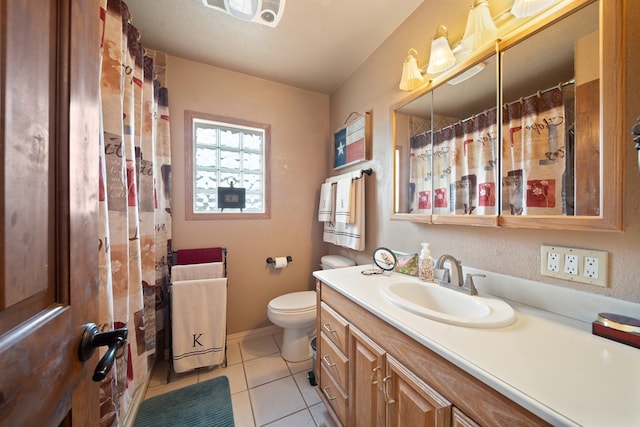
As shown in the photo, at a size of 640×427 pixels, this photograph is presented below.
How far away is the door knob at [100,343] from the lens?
490 millimetres

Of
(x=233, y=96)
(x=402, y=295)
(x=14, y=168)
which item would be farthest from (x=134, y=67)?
(x=402, y=295)

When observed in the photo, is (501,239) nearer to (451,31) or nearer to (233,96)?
(451,31)

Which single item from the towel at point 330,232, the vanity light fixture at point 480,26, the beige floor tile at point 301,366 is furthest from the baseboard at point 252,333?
the vanity light fixture at point 480,26

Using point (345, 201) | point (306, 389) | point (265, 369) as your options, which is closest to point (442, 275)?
point (345, 201)

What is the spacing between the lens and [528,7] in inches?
33.5

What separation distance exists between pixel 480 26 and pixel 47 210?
5.10ft

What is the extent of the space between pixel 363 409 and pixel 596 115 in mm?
1326

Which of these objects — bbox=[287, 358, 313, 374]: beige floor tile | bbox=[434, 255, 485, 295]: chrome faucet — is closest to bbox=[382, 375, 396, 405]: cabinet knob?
bbox=[434, 255, 485, 295]: chrome faucet

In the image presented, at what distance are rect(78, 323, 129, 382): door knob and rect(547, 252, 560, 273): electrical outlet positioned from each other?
4.39 feet

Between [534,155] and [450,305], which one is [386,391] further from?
[534,155]

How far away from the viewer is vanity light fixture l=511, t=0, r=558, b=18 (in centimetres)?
82

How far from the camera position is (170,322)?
173cm

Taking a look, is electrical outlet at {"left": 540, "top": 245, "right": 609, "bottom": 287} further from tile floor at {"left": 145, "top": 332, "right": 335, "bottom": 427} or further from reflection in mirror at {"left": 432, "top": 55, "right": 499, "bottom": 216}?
tile floor at {"left": 145, "top": 332, "right": 335, "bottom": 427}

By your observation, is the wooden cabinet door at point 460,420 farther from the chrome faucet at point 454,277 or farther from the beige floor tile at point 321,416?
the beige floor tile at point 321,416
